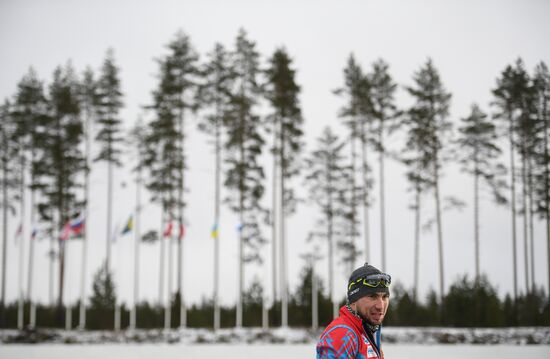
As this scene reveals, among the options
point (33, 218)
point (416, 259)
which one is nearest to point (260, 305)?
point (416, 259)

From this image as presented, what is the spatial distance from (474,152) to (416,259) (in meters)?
7.56

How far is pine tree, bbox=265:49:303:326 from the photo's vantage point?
39.6 metres

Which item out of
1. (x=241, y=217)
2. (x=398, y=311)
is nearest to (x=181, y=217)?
(x=241, y=217)

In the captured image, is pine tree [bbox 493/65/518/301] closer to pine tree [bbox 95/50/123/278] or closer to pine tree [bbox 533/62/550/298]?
pine tree [bbox 533/62/550/298]

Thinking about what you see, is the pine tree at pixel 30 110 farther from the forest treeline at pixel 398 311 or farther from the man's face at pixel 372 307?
the man's face at pixel 372 307

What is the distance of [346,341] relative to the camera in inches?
131

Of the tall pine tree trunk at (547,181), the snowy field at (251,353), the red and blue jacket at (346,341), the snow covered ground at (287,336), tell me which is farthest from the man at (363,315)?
the tall pine tree trunk at (547,181)

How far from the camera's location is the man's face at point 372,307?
353cm

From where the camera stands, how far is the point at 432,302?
37406 millimetres

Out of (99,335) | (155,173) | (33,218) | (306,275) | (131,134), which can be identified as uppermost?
(131,134)

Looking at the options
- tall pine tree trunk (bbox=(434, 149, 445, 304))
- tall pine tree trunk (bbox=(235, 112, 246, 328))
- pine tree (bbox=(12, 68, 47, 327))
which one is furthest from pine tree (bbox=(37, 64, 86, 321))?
tall pine tree trunk (bbox=(434, 149, 445, 304))

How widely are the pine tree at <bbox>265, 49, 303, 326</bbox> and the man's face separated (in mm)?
35488

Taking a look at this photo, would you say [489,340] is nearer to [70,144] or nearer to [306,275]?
[306,275]

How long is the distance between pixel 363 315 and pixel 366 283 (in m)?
0.18
